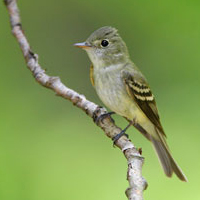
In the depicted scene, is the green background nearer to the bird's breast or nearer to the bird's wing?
the bird's wing

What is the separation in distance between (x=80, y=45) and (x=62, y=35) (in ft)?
9.42

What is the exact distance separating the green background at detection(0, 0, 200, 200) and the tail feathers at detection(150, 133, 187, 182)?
16 cm

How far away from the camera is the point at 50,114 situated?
235 inches

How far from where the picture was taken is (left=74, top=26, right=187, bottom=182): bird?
15.0ft

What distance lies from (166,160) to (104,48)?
1.55 metres

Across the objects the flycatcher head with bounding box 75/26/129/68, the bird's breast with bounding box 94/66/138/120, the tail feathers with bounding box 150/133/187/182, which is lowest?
the tail feathers with bounding box 150/133/187/182

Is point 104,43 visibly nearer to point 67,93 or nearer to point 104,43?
point 104,43

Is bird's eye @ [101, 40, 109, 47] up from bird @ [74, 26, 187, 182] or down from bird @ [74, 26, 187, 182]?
up

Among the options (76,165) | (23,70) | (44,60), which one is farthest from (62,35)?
(76,165)

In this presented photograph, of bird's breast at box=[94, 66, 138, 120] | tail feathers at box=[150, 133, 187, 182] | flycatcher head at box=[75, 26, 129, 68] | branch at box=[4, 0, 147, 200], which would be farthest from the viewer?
flycatcher head at box=[75, 26, 129, 68]

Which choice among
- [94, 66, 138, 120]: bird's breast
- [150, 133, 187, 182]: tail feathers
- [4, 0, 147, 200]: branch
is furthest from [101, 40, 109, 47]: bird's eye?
[150, 133, 187, 182]: tail feathers

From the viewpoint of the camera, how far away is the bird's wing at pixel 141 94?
4.60 m

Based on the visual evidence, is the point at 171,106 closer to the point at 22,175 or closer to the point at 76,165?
the point at 76,165

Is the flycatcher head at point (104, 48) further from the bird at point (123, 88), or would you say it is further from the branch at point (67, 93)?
the branch at point (67, 93)
